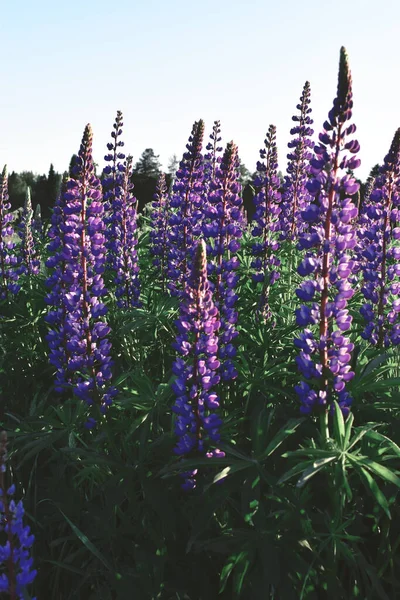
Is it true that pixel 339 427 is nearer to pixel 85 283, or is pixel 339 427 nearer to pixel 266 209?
pixel 85 283

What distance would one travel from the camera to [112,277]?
620 centimetres

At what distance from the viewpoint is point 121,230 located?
Result: 605 cm

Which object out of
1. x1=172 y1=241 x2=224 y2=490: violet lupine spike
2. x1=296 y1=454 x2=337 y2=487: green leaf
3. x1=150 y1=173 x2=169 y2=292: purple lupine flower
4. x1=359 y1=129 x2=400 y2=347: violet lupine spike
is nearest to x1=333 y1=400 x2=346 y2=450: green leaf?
x1=296 y1=454 x2=337 y2=487: green leaf

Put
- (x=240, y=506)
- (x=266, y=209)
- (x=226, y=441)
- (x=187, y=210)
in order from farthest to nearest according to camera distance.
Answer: (x=187, y=210)
(x=266, y=209)
(x=226, y=441)
(x=240, y=506)

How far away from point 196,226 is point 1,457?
12.5ft

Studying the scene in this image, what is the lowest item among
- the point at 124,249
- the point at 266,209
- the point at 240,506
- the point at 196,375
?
the point at 240,506

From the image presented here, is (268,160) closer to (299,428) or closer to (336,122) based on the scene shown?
(336,122)

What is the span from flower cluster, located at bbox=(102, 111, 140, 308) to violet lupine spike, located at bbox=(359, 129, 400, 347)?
8.23ft

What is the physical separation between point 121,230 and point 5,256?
1.61 metres

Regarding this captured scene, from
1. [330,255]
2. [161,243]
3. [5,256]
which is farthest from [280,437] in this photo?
[5,256]

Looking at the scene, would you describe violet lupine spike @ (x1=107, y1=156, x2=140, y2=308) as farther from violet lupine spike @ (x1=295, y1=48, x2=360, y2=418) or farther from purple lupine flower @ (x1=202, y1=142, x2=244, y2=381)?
violet lupine spike @ (x1=295, y1=48, x2=360, y2=418)

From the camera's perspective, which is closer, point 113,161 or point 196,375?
point 196,375

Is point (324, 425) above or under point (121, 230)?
under

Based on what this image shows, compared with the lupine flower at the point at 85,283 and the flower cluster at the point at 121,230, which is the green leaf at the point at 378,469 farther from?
the flower cluster at the point at 121,230
